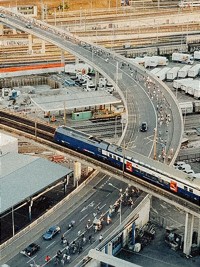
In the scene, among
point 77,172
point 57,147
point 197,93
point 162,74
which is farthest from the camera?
point 162,74

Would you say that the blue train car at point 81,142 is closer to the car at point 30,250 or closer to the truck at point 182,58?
the car at point 30,250

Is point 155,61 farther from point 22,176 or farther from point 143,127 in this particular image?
point 22,176

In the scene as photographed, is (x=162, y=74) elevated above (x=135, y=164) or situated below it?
above

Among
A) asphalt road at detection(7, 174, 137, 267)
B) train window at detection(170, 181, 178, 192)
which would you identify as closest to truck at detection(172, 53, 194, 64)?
asphalt road at detection(7, 174, 137, 267)

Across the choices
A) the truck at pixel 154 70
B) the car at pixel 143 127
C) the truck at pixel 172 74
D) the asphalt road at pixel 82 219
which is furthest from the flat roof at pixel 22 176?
the truck at pixel 172 74

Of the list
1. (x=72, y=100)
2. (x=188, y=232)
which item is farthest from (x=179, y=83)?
(x=188, y=232)

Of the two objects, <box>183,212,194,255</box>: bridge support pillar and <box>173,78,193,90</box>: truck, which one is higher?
<box>173,78,193,90</box>: truck

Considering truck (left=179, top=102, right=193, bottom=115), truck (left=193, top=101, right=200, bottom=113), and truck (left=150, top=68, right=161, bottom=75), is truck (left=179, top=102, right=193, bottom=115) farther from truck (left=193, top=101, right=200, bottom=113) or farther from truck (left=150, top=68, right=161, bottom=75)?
truck (left=150, top=68, right=161, bottom=75)
